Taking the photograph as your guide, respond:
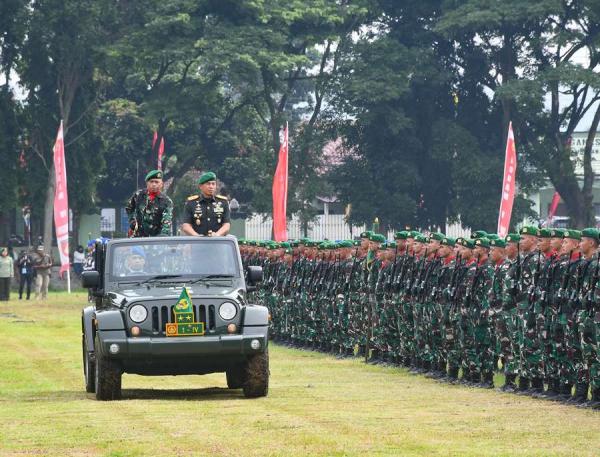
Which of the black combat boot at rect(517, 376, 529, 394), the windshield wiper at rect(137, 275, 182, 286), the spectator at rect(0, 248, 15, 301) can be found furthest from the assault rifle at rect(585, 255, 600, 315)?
the spectator at rect(0, 248, 15, 301)

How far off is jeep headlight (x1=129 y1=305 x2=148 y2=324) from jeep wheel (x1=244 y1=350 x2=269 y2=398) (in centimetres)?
112

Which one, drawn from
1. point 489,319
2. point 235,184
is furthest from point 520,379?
point 235,184

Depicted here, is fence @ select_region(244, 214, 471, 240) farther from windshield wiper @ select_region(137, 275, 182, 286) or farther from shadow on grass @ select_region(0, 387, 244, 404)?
windshield wiper @ select_region(137, 275, 182, 286)

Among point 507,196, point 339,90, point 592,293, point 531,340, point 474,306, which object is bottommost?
point 531,340

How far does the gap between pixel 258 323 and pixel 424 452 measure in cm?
475

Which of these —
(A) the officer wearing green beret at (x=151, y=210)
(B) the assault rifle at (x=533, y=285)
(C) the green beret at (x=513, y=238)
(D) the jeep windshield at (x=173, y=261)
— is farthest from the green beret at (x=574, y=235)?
(A) the officer wearing green beret at (x=151, y=210)

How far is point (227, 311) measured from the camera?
51.3 feet

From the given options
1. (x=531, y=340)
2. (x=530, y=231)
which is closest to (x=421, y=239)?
(x=530, y=231)

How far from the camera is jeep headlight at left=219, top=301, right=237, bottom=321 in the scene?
15.6 meters

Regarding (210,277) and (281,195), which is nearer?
(210,277)

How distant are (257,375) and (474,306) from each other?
11.0 feet

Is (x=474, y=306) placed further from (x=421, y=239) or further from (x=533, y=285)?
(x=421, y=239)

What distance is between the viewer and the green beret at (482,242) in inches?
709

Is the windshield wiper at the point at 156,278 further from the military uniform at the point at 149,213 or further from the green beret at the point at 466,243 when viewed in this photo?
the green beret at the point at 466,243
